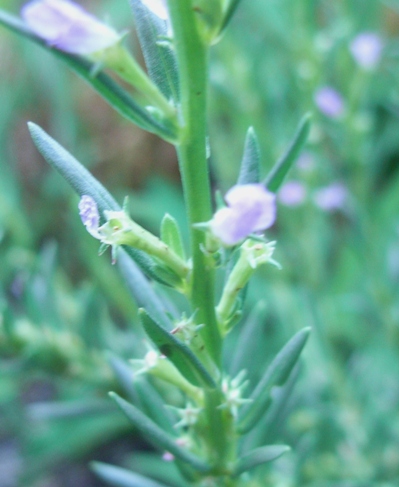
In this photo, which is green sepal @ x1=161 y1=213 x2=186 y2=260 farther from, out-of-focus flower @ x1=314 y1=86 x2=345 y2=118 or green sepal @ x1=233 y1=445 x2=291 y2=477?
out-of-focus flower @ x1=314 y1=86 x2=345 y2=118

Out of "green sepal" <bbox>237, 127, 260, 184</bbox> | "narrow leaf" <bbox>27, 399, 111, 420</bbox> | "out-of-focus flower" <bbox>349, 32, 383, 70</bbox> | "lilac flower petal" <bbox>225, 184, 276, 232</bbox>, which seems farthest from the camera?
"out-of-focus flower" <bbox>349, 32, 383, 70</bbox>

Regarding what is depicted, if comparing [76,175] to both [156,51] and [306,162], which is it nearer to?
[156,51]

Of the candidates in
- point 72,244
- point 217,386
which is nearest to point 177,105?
point 217,386

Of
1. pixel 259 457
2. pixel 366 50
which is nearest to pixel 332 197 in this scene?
pixel 366 50

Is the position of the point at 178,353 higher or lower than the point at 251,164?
lower

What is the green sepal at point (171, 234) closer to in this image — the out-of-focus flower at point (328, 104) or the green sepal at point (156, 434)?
the green sepal at point (156, 434)

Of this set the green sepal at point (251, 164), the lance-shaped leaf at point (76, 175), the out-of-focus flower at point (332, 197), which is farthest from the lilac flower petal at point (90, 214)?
the out-of-focus flower at point (332, 197)

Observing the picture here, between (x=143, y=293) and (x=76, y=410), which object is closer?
(x=143, y=293)

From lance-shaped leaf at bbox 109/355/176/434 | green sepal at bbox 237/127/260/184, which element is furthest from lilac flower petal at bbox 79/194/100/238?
lance-shaped leaf at bbox 109/355/176/434
